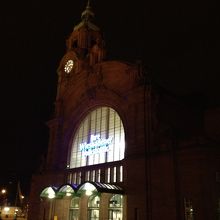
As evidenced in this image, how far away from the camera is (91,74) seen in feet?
118

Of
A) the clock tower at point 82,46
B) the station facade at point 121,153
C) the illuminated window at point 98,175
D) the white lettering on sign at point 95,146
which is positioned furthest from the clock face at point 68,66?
the illuminated window at point 98,175

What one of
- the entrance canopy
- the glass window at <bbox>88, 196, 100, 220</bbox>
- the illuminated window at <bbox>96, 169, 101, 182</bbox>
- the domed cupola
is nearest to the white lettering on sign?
the illuminated window at <bbox>96, 169, 101, 182</bbox>

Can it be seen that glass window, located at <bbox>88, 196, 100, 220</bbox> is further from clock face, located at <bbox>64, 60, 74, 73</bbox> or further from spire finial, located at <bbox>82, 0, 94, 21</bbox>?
spire finial, located at <bbox>82, 0, 94, 21</bbox>

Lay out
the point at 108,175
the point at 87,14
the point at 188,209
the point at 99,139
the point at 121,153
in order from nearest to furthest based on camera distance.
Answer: the point at 188,209 → the point at 121,153 → the point at 108,175 → the point at 99,139 → the point at 87,14

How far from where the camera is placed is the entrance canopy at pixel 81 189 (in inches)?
1010

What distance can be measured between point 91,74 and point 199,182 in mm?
19405

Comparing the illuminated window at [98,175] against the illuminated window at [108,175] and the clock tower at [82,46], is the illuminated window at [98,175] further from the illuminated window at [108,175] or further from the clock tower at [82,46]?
the clock tower at [82,46]

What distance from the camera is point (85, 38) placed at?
43.7 metres

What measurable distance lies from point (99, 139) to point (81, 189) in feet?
20.1

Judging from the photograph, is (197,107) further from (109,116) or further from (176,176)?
(176,176)

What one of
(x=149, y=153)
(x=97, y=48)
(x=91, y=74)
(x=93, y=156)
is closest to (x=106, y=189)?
(x=149, y=153)

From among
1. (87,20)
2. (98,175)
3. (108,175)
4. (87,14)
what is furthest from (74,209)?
(87,14)

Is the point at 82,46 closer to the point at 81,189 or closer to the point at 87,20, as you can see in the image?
the point at 87,20

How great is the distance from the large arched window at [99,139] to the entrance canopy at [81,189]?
385cm
